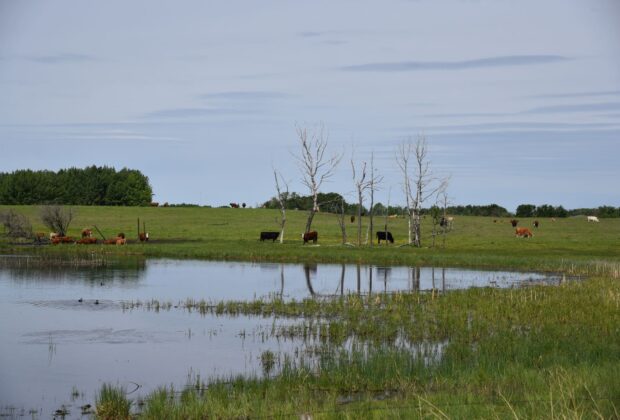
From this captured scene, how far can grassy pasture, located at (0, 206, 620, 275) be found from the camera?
4747 centimetres

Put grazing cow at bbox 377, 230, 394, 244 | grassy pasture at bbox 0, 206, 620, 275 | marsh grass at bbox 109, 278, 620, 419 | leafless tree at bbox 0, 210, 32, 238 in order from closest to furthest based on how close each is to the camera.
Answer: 1. marsh grass at bbox 109, 278, 620, 419
2. grassy pasture at bbox 0, 206, 620, 275
3. leafless tree at bbox 0, 210, 32, 238
4. grazing cow at bbox 377, 230, 394, 244

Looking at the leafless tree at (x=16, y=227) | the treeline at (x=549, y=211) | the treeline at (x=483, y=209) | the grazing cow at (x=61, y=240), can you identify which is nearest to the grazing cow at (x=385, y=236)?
the grazing cow at (x=61, y=240)

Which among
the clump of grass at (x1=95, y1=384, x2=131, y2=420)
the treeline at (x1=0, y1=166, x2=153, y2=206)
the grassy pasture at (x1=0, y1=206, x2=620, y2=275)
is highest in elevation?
the treeline at (x1=0, y1=166, x2=153, y2=206)

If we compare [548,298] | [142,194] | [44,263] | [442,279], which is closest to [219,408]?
[548,298]

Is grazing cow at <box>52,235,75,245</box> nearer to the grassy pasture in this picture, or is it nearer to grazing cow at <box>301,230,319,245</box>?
the grassy pasture

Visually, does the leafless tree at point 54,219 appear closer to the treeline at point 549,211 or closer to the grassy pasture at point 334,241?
the grassy pasture at point 334,241

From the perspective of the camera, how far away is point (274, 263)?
4653 cm

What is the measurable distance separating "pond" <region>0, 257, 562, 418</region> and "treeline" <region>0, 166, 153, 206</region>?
81.9m

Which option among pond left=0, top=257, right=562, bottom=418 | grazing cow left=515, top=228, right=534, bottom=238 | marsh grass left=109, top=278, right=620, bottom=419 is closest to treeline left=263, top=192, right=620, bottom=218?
grazing cow left=515, top=228, right=534, bottom=238

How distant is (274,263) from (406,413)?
35531 millimetres

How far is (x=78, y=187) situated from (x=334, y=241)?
73714 mm

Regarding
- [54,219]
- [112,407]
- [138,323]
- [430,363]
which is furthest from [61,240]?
[112,407]

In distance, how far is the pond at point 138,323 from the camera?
15344 mm

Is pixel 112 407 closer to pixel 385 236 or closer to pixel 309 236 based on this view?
pixel 309 236
